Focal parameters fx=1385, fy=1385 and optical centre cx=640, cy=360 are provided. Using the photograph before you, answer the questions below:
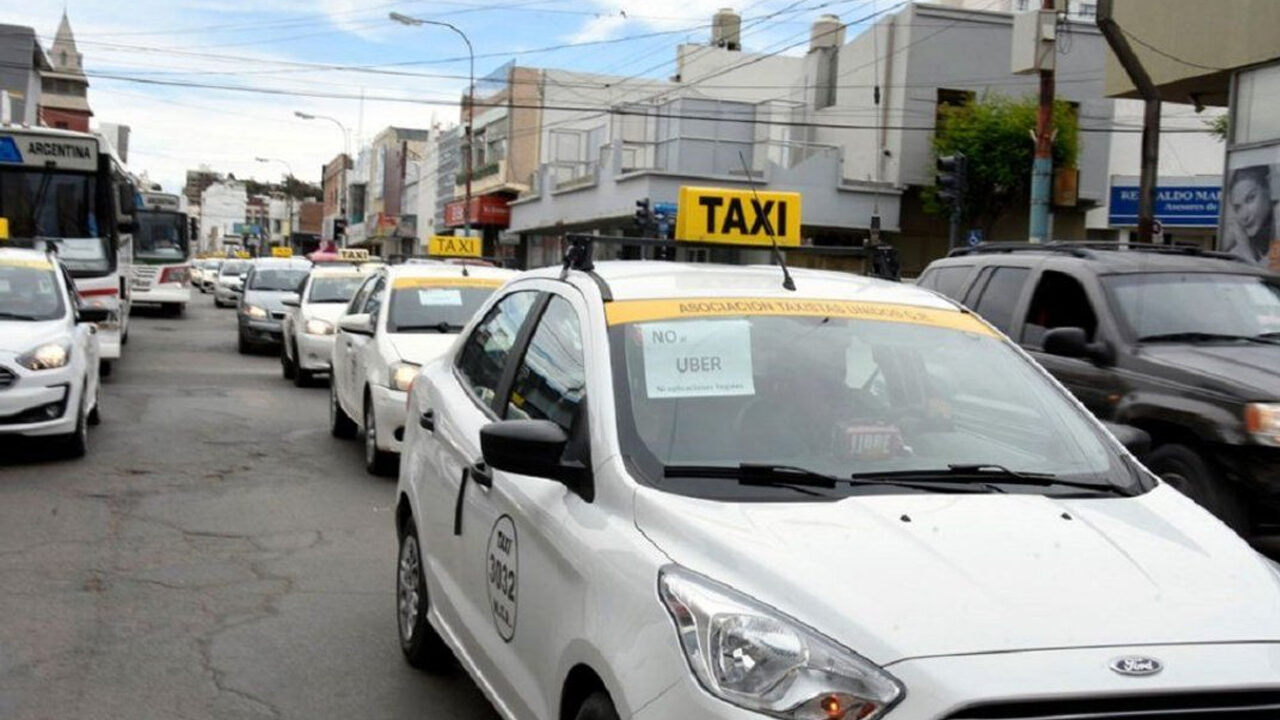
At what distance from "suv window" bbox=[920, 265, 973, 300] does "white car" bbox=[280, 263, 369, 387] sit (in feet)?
30.0

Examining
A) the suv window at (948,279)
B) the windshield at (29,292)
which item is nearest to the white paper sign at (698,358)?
the suv window at (948,279)

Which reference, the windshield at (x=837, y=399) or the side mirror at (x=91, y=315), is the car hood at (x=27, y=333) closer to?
the side mirror at (x=91, y=315)

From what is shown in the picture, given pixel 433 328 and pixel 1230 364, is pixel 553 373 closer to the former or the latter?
pixel 1230 364

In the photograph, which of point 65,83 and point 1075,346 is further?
point 65,83

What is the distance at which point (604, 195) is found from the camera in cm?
4162

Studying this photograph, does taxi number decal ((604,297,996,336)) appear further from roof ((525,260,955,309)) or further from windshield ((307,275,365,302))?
windshield ((307,275,365,302))

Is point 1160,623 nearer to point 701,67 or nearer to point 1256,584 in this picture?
point 1256,584

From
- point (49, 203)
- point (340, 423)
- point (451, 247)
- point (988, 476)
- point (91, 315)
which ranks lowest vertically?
point (340, 423)

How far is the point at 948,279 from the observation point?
10281 millimetres

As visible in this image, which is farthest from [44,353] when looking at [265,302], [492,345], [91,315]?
[265,302]

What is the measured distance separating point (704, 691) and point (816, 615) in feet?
0.93

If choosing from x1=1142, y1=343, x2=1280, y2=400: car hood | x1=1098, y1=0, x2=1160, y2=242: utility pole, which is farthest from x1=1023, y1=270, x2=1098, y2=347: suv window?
x1=1098, y1=0, x2=1160, y2=242: utility pole

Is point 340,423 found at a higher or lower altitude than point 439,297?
lower

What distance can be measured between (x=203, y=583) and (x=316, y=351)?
1073 cm
